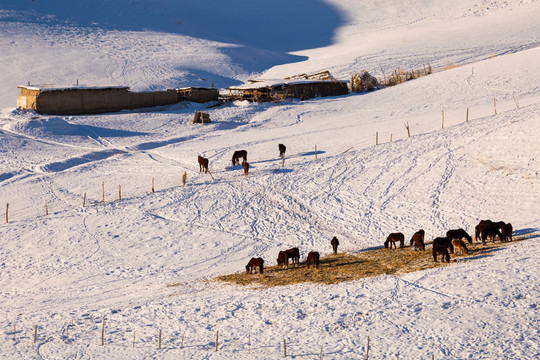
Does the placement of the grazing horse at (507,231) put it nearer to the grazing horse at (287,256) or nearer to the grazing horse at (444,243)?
the grazing horse at (444,243)

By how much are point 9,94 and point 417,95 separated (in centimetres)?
3257

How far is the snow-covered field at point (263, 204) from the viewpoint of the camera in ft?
57.6

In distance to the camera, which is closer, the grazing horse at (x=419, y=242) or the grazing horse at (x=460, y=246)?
the grazing horse at (x=460, y=246)

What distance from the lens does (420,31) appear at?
251 ft

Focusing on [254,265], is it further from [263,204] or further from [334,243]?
[263,204]

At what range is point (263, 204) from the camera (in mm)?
30641

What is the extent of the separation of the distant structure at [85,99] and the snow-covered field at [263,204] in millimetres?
1373

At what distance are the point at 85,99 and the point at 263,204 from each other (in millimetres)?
23772

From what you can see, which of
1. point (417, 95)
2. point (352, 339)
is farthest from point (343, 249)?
point (417, 95)

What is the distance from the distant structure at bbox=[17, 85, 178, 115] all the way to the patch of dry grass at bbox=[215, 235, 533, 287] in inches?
1171

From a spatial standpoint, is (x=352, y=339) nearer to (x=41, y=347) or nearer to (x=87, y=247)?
(x=41, y=347)

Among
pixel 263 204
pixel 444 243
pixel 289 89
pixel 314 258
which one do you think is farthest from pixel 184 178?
pixel 289 89

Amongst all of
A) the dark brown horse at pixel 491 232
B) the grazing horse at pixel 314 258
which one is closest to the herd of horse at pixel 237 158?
the grazing horse at pixel 314 258

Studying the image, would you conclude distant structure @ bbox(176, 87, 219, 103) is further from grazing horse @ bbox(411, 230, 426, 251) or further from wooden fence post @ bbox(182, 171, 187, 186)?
grazing horse @ bbox(411, 230, 426, 251)
